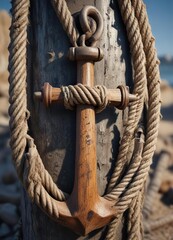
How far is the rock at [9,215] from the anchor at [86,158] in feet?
4.44

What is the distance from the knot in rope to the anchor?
25mm

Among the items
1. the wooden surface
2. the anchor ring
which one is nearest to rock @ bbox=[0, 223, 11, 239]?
the wooden surface

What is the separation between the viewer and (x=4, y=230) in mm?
2066

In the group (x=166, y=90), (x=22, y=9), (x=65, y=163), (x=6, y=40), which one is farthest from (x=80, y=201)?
(x=6, y=40)

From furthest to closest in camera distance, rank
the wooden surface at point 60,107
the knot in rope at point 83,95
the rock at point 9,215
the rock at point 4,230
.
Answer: the rock at point 9,215, the rock at point 4,230, the wooden surface at point 60,107, the knot in rope at point 83,95

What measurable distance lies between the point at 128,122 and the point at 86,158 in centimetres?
26

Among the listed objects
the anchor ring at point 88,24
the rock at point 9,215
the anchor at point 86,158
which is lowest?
the rock at point 9,215

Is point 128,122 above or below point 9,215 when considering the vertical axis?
above

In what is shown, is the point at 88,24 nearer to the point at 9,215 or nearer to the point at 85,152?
the point at 85,152

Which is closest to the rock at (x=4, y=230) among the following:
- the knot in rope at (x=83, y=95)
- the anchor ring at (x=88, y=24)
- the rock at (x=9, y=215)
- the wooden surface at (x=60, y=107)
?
the rock at (x=9, y=215)

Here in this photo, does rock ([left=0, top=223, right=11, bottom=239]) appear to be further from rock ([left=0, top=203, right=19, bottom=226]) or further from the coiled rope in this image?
the coiled rope

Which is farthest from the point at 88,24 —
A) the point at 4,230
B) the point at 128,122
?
the point at 4,230

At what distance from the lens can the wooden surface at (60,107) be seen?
106cm

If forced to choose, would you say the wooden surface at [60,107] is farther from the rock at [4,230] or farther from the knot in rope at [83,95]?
the rock at [4,230]
